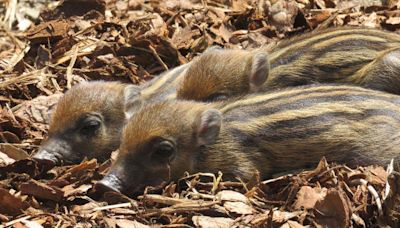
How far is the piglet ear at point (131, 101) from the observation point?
18.1 ft

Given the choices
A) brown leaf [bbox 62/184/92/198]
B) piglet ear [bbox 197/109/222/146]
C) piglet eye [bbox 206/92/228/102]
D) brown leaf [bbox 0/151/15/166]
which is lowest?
brown leaf [bbox 62/184/92/198]

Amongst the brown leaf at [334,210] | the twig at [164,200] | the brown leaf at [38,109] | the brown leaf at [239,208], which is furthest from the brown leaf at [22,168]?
the brown leaf at [334,210]

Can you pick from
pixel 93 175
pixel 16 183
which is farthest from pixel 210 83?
pixel 16 183

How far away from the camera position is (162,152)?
498 cm

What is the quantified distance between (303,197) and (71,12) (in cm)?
326

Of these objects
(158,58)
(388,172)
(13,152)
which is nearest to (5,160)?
(13,152)

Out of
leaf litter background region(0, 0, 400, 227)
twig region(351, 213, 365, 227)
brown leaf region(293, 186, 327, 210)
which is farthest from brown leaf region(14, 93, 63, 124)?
twig region(351, 213, 365, 227)

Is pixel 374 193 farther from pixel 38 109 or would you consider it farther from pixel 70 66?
pixel 70 66

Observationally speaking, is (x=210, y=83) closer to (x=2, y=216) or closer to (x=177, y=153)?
(x=177, y=153)

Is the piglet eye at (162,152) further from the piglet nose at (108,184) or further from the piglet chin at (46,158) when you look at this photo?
the piglet chin at (46,158)

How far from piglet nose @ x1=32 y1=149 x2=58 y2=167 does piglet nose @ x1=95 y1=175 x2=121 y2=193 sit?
0.48 m

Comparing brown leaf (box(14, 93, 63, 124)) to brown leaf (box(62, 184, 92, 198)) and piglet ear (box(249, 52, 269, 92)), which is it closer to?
brown leaf (box(62, 184, 92, 198))

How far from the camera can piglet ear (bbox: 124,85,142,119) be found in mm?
5504

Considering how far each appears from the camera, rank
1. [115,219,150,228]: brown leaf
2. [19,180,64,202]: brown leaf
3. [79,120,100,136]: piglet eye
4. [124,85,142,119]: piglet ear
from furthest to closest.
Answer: [124,85,142,119]: piglet ear, [79,120,100,136]: piglet eye, [19,180,64,202]: brown leaf, [115,219,150,228]: brown leaf
